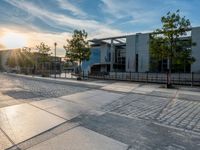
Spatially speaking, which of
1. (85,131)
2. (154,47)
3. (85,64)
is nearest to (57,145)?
(85,131)

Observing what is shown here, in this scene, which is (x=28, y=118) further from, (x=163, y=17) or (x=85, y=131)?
(x=163, y=17)

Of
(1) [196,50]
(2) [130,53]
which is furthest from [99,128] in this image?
(2) [130,53]

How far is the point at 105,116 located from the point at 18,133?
107 inches

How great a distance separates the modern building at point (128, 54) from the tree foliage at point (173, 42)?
13.9 metres

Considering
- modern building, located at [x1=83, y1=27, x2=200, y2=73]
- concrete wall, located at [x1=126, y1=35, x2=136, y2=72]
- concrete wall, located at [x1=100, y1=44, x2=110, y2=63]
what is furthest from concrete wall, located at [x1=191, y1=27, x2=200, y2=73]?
concrete wall, located at [x1=100, y1=44, x2=110, y2=63]

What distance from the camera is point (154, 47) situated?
16.5 metres

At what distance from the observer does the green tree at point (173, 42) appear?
52.5 feet

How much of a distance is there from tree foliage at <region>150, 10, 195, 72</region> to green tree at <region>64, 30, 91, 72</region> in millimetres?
11334

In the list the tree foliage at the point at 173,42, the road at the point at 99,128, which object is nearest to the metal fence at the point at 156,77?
the tree foliage at the point at 173,42

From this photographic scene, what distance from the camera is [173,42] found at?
1638 centimetres

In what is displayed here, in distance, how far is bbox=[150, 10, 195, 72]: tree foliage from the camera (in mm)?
16016

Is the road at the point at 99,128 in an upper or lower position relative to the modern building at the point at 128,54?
lower

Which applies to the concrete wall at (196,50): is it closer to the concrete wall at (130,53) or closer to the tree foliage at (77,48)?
the concrete wall at (130,53)

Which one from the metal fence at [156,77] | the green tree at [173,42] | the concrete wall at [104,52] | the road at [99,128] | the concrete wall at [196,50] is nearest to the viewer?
the road at [99,128]
